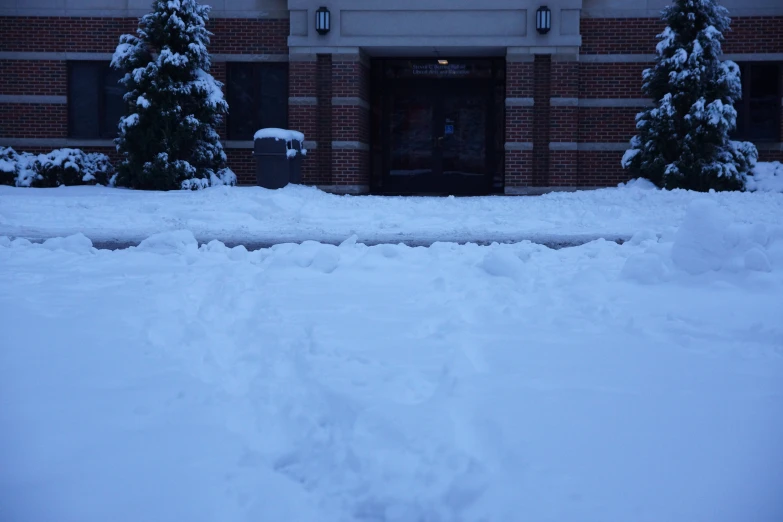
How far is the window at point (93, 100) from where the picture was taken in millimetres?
19406

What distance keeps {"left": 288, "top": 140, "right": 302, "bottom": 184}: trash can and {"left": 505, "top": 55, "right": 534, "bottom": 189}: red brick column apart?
4.88 m

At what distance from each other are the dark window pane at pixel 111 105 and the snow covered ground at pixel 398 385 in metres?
13.6

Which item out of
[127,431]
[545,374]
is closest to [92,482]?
[127,431]

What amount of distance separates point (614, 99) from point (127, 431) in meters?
17.4

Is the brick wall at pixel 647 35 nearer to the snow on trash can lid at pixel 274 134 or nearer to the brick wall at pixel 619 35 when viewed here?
the brick wall at pixel 619 35

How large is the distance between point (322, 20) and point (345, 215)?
7.85 meters

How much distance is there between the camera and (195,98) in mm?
17031

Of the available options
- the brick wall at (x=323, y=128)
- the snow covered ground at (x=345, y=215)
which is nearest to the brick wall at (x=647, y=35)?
the snow covered ground at (x=345, y=215)

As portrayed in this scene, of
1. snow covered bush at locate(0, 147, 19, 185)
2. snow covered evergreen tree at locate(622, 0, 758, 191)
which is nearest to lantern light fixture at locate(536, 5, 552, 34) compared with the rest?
snow covered evergreen tree at locate(622, 0, 758, 191)

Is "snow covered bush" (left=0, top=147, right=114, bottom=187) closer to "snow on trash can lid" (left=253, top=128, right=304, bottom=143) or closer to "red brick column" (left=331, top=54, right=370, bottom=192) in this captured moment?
"snow on trash can lid" (left=253, top=128, right=304, bottom=143)

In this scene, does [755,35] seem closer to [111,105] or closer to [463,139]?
[463,139]

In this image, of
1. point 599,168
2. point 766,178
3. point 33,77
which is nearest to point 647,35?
point 599,168

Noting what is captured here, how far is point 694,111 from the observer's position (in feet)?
51.9

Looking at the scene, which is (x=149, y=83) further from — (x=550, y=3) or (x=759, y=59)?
(x=759, y=59)
